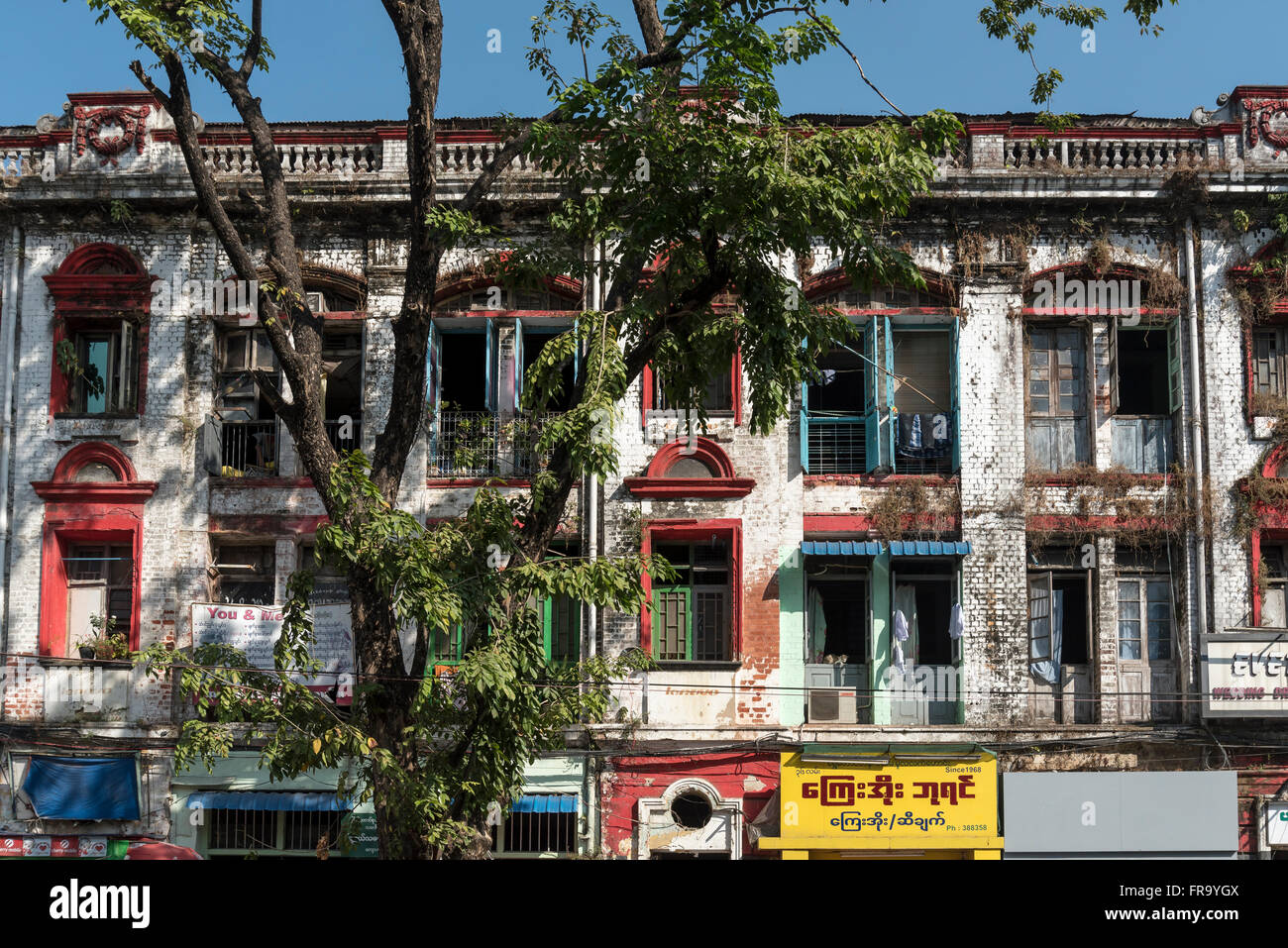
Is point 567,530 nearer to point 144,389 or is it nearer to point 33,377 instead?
point 144,389

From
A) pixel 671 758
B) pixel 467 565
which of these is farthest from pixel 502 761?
pixel 671 758

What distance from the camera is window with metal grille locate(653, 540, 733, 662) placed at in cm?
1478

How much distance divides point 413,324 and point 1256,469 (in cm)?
1010

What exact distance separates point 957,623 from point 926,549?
94cm

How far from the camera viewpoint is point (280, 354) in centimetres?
1047

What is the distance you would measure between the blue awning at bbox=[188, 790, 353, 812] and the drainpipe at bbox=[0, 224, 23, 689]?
2.75 m

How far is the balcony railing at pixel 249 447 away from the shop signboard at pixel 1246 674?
11.1 m

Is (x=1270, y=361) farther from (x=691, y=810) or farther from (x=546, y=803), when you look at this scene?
(x=546, y=803)

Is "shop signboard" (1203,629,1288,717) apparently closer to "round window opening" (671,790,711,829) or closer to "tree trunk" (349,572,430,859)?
"round window opening" (671,790,711,829)

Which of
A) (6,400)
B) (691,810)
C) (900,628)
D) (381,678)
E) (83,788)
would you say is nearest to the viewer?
(381,678)

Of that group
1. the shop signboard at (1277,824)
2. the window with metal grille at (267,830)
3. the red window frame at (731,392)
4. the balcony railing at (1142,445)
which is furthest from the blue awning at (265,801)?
the shop signboard at (1277,824)

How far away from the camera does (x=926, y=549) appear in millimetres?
14414

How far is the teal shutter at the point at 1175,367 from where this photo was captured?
14.9 metres

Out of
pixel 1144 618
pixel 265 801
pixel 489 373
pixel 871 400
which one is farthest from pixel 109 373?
pixel 1144 618
